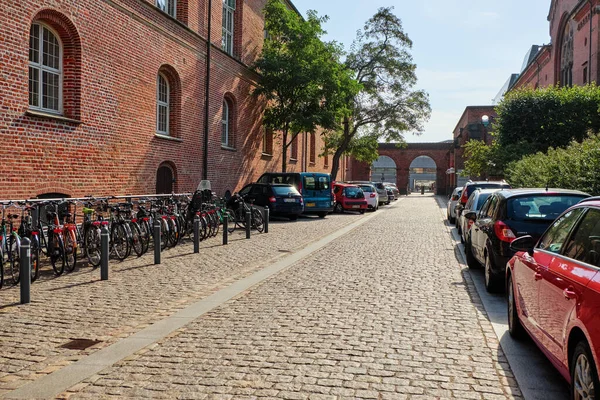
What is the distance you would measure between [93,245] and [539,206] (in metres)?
6.98

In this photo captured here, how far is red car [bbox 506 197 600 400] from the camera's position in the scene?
10.0 feet

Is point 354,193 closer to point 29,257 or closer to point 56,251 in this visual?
point 56,251

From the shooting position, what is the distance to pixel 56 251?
877 cm

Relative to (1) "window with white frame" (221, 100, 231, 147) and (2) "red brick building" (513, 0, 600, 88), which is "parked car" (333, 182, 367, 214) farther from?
(2) "red brick building" (513, 0, 600, 88)

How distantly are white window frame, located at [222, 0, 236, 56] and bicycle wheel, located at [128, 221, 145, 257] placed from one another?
48.8 ft

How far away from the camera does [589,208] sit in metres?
3.89

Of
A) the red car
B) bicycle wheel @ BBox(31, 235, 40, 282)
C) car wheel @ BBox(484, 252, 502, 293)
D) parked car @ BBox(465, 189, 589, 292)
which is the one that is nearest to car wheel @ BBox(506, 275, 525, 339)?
the red car

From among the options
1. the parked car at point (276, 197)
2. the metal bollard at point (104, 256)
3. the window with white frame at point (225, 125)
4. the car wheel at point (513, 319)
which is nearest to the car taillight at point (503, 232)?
the car wheel at point (513, 319)

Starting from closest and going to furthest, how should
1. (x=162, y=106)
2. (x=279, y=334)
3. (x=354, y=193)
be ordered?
(x=279, y=334) < (x=162, y=106) < (x=354, y=193)

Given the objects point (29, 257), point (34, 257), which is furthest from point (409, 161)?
point (29, 257)

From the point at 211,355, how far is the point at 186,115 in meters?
15.7

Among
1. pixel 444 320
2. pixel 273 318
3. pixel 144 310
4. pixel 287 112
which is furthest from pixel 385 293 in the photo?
pixel 287 112

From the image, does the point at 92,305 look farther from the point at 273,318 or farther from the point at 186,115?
the point at 186,115

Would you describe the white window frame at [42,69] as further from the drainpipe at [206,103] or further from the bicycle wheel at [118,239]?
the drainpipe at [206,103]
